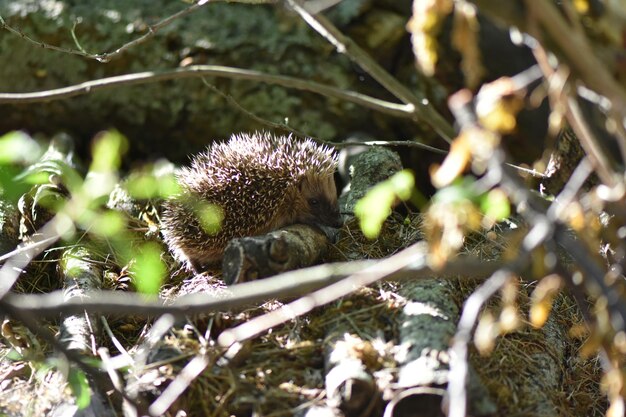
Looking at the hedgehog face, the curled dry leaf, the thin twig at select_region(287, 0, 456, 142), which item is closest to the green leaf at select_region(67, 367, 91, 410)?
the thin twig at select_region(287, 0, 456, 142)

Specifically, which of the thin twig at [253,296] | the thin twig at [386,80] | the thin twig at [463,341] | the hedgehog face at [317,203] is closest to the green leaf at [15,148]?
the thin twig at [253,296]

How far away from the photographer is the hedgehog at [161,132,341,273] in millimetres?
4105

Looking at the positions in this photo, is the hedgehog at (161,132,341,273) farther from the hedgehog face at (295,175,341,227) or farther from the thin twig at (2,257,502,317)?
the thin twig at (2,257,502,317)

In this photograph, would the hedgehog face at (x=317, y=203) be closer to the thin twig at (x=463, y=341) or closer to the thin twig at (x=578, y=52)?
the thin twig at (x=463, y=341)

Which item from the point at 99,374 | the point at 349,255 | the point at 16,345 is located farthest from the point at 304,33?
the point at 99,374

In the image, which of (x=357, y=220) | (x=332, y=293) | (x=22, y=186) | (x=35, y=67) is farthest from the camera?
(x=35, y=67)

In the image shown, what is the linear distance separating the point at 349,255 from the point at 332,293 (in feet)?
6.66

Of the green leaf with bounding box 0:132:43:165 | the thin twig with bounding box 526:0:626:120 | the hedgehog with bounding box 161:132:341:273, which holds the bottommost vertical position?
the green leaf with bounding box 0:132:43:165

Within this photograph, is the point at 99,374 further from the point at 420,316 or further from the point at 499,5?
the point at 499,5

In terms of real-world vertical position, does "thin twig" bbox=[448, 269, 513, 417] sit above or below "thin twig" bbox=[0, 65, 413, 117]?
below

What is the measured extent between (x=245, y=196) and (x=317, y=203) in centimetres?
61

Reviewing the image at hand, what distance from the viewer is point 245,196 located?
14.0 feet

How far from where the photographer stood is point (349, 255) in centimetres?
417

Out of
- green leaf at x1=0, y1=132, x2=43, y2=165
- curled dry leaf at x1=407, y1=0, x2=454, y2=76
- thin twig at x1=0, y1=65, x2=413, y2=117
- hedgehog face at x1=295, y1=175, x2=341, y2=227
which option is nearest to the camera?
green leaf at x1=0, y1=132, x2=43, y2=165
